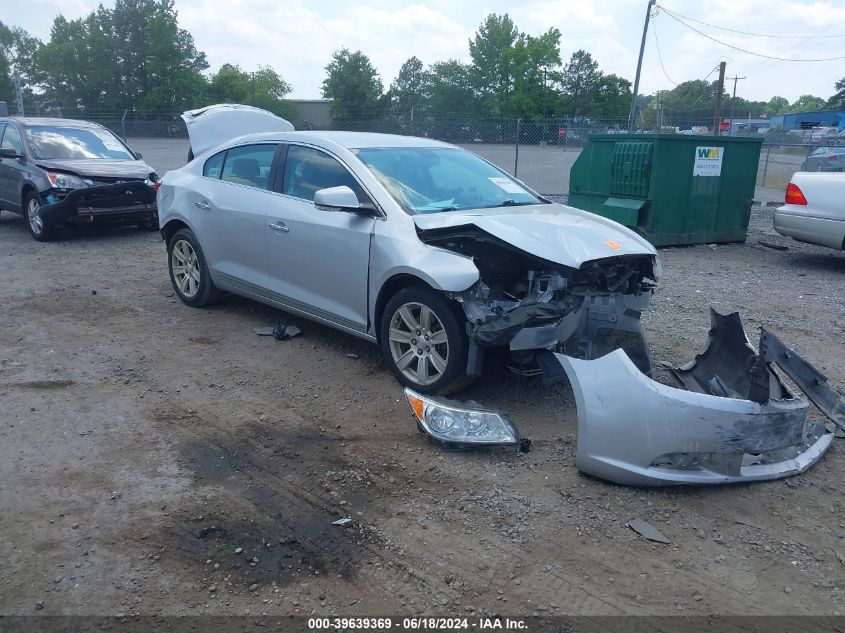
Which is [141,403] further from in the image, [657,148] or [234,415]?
[657,148]

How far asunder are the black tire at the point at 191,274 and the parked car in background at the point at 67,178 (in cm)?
424

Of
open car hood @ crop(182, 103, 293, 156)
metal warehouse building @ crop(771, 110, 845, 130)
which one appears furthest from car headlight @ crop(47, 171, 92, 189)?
metal warehouse building @ crop(771, 110, 845, 130)

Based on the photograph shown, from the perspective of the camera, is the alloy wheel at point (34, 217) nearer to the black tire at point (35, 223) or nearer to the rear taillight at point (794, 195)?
the black tire at point (35, 223)

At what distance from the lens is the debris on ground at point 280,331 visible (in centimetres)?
617

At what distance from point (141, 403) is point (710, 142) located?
9.53m

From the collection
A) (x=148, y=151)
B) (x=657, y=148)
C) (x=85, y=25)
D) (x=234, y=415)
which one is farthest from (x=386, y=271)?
(x=85, y=25)

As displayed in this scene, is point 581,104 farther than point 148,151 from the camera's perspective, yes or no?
Yes

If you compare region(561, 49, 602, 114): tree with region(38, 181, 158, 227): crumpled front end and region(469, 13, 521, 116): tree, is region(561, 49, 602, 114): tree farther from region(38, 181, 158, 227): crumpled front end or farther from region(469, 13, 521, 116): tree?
region(38, 181, 158, 227): crumpled front end

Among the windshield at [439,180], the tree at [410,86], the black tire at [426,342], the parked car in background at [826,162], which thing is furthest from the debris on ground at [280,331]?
the tree at [410,86]

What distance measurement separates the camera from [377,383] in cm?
518

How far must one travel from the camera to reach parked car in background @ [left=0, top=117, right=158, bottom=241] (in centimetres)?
1046

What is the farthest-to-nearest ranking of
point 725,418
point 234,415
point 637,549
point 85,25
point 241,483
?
point 85,25 → point 234,415 → point 241,483 → point 725,418 → point 637,549

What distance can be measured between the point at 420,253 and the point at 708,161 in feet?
26.9

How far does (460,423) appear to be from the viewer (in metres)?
4.31
